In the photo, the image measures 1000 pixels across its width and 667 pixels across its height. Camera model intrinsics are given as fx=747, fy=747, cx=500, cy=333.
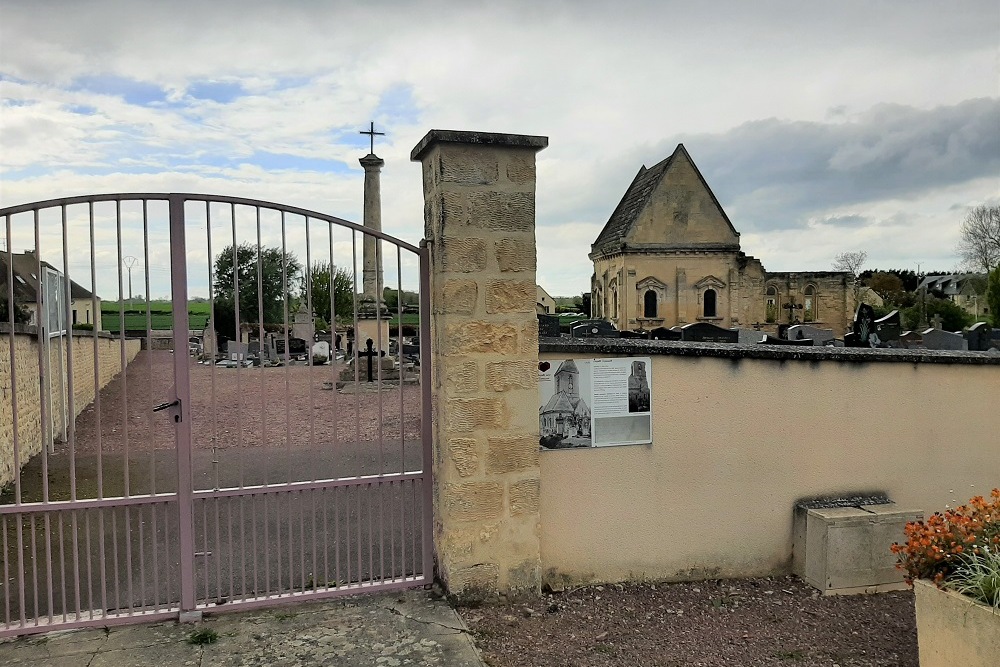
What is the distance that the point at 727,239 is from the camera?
3678cm

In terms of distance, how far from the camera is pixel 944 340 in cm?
1544

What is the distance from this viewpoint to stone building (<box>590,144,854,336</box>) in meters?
35.9

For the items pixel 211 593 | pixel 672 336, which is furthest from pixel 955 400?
pixel 672 336

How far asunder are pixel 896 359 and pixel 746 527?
5.45ft

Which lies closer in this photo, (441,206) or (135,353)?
(441,206)

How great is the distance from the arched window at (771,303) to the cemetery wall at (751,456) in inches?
1304

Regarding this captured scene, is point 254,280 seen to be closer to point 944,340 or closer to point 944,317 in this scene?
point 944,340

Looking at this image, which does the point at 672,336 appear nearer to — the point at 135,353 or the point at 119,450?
the point at 119,450

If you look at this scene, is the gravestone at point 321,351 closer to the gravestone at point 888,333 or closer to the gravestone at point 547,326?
the gravestone at point 547,326

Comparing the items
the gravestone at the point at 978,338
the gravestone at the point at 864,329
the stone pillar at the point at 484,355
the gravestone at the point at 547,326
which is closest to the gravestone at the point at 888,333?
the gravestone at the point at 864,329

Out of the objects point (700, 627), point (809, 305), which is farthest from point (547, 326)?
point (809, 305)

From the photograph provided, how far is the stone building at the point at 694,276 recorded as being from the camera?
35.9 m

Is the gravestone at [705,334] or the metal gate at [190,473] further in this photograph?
the gravestone at [705,334]

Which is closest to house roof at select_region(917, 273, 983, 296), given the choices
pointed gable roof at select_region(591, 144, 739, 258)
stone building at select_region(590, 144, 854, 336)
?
stone building at select_region(590, 144, 854, 336)
